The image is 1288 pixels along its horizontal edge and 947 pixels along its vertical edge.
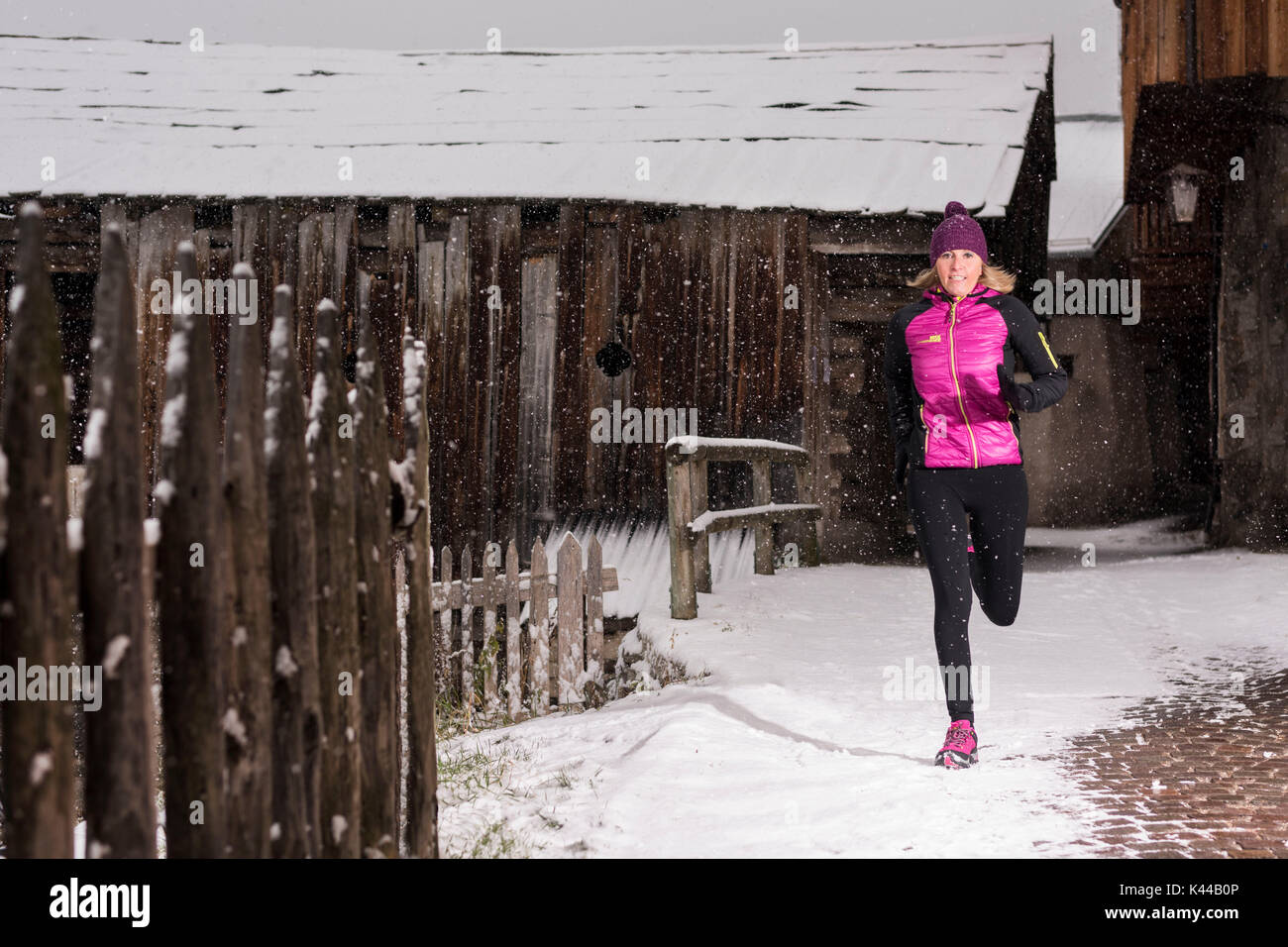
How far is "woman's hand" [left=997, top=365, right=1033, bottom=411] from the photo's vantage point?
14.3 feet

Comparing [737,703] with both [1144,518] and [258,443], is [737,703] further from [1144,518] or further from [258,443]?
[1144,518]

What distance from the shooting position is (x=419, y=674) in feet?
9.95

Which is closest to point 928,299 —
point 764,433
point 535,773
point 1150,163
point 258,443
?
point 535,773

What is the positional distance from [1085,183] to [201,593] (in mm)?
24455

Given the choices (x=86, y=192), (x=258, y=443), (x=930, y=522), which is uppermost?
(x=86, y=192)

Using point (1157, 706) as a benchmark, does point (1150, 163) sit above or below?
above

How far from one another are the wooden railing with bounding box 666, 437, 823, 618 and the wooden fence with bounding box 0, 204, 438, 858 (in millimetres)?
4783

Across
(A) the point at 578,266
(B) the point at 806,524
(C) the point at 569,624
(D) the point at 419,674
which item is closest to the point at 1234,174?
(B) the point at 806,524

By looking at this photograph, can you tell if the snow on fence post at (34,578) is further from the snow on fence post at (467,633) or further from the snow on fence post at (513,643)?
the snow on fence post at (467,633)

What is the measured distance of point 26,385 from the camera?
5.78 feet

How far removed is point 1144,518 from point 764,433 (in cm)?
1086

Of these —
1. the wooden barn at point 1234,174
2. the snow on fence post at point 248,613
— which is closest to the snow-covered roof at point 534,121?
the wooden barn at point 1234,174

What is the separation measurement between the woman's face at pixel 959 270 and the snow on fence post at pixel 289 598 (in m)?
2.89
